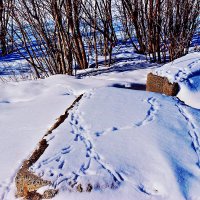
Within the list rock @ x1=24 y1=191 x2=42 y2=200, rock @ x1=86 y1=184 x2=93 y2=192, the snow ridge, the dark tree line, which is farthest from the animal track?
the dark tree line

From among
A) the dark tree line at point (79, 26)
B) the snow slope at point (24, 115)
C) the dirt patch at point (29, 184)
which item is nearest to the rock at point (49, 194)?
the dirt patch at point (29, 184)

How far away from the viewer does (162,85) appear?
321cm

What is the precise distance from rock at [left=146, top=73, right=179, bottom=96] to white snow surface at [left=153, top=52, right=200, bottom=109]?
0.12 feet

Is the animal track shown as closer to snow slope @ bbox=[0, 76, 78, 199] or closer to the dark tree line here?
snow slope @ bbox=[0, 76, 78, 199]

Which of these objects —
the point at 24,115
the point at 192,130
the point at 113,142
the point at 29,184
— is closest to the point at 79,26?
the point at 24,115

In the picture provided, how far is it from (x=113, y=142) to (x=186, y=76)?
146 centimetres

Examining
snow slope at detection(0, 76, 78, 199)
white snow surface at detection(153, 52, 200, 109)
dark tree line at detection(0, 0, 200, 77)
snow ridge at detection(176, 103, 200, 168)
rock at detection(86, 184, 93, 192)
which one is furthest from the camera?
dark tree line at detection(0, 0, 200, 77)

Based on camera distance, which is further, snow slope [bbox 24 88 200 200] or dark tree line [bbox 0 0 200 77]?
dark tree line [bbox 0 0 200 77]

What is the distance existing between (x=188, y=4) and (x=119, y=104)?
8.30 feet

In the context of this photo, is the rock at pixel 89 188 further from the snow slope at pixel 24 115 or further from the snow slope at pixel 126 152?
the snow slope at pixel 24 115

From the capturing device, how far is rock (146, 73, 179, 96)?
3.09 meters

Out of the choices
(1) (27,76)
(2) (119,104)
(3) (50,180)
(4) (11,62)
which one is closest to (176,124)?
(2) (119,104)

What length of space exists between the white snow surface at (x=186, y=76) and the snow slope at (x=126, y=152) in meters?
0.46

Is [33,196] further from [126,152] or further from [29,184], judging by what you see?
[126,152]
